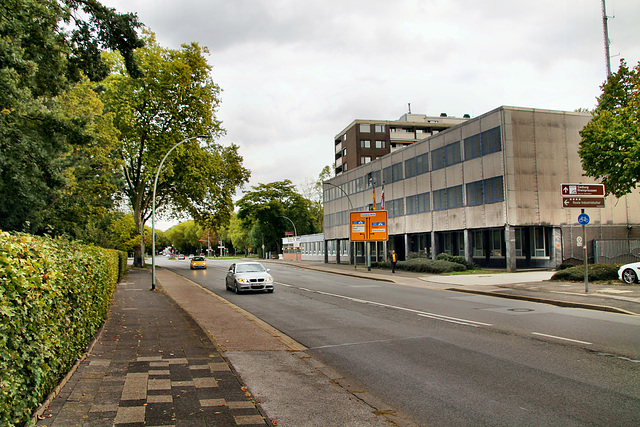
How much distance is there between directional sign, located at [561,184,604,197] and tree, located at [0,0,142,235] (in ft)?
47.3

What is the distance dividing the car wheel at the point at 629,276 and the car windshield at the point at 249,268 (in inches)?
598

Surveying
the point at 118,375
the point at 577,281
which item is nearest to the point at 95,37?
the point at 118,375

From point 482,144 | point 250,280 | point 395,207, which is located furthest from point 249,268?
point 395,207

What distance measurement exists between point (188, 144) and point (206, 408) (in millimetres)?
36800

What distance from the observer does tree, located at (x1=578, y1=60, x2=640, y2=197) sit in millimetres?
26500

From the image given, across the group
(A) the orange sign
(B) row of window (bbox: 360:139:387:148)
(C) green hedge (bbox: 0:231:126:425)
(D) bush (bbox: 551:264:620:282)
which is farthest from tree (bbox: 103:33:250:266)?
(B) row of window (bbox: 360:139:387:148)

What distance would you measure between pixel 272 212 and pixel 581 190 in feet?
244

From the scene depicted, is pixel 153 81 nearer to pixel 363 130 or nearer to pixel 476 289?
pixel 476 289

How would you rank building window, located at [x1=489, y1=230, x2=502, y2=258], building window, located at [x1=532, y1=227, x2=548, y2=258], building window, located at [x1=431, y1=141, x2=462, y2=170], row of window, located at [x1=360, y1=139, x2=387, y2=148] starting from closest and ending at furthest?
1. building window, located at [x1=532, y1=227, x2=548, y2=258]
2. building window, located at [x1=489, y1=230, x2=502, y2=258]
3. building window, located at [x1=431, y1=141, x2=462, y2=170]
4. row of window, located at [x1=360, y1=139, x2=387, y2=148]

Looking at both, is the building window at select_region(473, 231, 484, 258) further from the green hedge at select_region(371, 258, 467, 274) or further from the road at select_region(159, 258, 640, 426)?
the road at select_region(159, 258, 640, 426)

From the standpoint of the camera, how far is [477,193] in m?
34.7

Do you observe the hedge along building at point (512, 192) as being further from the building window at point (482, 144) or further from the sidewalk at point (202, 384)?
the sidewalk at point (202, 384)

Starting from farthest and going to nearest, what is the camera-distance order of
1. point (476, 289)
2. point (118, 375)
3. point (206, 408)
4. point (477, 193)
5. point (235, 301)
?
point (477, 193), point (476, 289), point (235, 301), point (118, 375), point (206, 408)

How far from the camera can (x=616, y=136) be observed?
89.1ft
